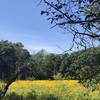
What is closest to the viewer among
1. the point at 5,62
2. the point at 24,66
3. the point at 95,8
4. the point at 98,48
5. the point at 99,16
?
the point at 99,16

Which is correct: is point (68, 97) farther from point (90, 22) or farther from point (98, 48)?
point (90, 22)

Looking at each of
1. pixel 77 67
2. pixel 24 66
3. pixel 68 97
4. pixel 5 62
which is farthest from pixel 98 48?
pixel 5 62

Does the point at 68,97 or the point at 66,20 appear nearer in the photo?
the point at 66,20

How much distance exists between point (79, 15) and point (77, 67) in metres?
3.91

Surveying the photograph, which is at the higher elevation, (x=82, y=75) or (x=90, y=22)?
(x=90, y=22)

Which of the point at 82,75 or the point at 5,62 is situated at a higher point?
the point at 5,62

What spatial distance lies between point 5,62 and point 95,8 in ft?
231

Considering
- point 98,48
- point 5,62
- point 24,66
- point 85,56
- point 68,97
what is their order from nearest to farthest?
point 98,48, point 85,56, point 24,66, point 68,97, point 5,62

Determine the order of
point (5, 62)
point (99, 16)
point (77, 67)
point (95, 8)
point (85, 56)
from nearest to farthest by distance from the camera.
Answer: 1. point (99, 16)
2. point (95, 8)
3. point (85, 56)
4. point (77, 67)
5. point (5, 62)

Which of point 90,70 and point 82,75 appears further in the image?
point 82,75

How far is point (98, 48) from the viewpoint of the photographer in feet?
32.1

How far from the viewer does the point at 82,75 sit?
424 inches

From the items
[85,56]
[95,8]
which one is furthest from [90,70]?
[95,8]

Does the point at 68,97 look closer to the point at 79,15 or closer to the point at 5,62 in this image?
the point at 79,15
